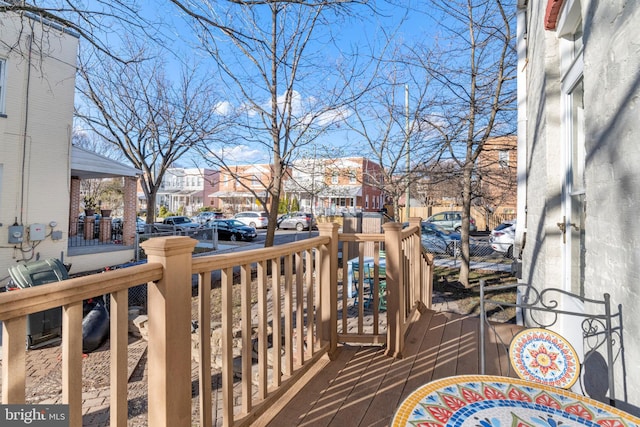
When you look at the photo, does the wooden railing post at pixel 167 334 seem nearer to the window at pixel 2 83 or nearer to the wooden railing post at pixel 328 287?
the wooden railing post at pixel 328 287

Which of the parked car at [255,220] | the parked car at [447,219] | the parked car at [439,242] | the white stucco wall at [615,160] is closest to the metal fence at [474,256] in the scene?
the parked car at [439,242]

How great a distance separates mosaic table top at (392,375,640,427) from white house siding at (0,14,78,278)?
9305 millimetres

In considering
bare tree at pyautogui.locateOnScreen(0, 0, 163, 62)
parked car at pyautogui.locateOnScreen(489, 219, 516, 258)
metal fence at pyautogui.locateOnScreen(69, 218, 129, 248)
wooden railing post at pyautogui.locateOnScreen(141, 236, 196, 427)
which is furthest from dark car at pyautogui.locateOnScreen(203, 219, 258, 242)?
wooden railing post at pyautogui.locateOnScreen(141, 236, 196, 427)

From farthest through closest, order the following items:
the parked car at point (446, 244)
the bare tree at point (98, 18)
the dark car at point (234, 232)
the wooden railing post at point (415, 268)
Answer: the dark car at point (234, 232) → the parked car at point (446, 244) → the wooden railing post at point (415, 268) → the bare tree at point (98, 18)

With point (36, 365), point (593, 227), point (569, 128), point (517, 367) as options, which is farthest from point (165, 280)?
point (36, 365)

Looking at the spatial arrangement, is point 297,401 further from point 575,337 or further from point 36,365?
point 36,365

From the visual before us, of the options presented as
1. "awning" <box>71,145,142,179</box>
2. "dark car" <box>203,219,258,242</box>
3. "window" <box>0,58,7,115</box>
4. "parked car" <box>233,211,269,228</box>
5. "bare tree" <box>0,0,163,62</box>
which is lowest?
"dark car" <box>203,219,258,242</box>

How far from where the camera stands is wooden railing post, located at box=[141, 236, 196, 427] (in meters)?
1.27

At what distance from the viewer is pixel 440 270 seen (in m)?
8.98

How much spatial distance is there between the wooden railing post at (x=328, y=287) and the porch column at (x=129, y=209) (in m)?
9.35

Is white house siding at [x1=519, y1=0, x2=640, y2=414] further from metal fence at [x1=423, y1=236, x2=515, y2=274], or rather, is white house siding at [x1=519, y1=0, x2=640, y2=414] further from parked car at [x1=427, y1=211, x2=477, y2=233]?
parked car at [x1=427, y1=211, x2=477, y2=233]

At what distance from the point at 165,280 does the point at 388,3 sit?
3.64 meters

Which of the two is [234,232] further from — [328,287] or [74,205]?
[328,287]

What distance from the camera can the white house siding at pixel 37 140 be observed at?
764 centimetres
